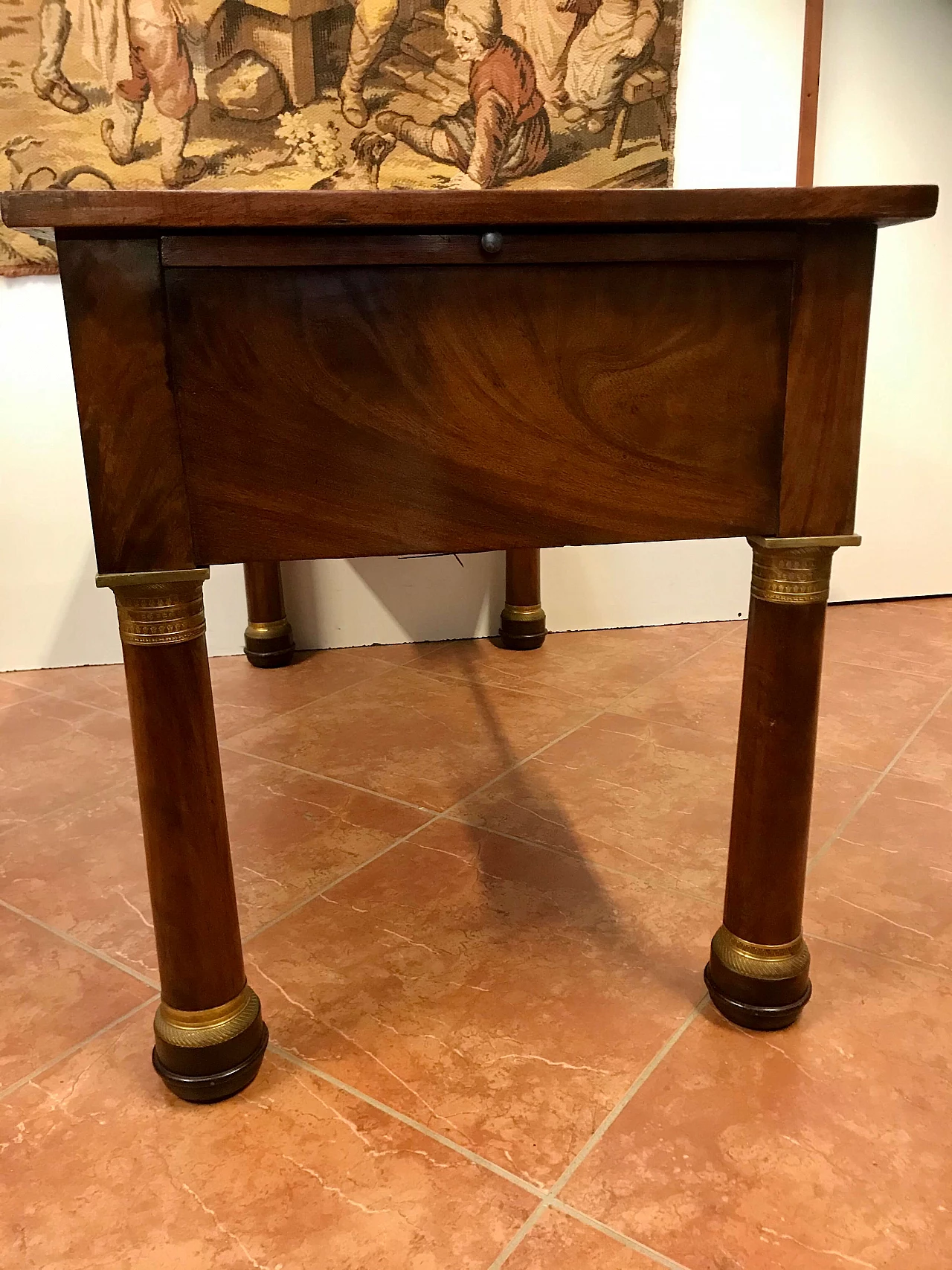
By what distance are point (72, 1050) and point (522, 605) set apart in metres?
1.48

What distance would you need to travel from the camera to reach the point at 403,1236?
0.77 m

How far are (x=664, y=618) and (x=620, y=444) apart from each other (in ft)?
5.55

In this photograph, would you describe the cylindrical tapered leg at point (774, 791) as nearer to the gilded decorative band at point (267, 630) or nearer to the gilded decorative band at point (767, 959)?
the gilded decorative band at point (767, 959)

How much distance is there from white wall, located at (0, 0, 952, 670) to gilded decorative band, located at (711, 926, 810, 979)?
4.81 ft

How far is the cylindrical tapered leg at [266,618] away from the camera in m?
2.14

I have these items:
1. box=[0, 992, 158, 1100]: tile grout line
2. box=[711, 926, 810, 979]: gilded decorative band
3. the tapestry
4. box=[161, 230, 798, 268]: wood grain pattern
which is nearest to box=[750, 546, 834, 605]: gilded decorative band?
box=[161, 230, 798, 268]: wood grain pattern

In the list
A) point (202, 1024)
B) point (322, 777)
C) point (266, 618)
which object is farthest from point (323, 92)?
point (202, 1024)

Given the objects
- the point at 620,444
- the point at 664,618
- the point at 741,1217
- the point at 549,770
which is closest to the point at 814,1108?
the point at 741,1217

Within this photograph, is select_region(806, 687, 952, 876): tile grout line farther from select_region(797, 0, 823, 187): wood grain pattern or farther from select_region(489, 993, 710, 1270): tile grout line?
select_region(797, 0, 823, 187): wood grain pattern

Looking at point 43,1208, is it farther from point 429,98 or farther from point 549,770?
point 429,98

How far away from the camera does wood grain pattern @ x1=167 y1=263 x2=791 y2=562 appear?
0.78 meters

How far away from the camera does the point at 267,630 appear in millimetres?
2162

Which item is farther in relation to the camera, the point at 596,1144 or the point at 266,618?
the point at 266,618

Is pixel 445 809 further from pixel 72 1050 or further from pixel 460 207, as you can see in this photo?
pixel 460 207
